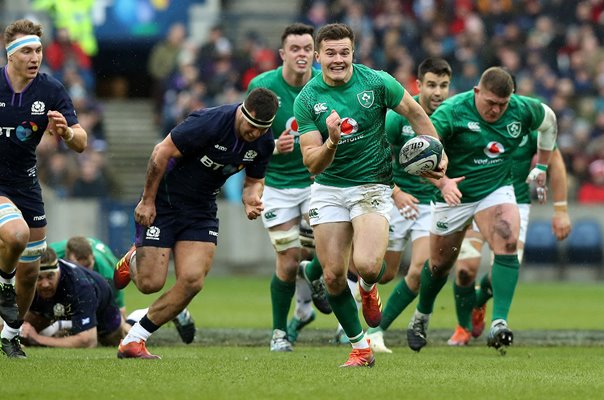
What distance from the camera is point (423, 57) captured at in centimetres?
2647

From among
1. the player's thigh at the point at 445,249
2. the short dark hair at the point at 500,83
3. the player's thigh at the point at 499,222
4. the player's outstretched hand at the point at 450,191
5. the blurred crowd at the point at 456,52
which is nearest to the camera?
the player's outstretched hand at the point at 450,191

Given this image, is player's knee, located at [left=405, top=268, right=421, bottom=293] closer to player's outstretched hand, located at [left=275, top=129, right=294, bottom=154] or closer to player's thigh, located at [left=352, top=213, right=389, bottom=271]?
player's outstretched hand, located at [left=275, top=129, right=294, bottom=154]

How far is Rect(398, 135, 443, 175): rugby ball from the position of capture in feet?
32.9

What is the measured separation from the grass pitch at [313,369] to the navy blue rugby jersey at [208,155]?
4.57 ft

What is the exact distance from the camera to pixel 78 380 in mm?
8750

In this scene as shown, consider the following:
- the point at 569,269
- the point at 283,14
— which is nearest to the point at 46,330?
the point at 569,269

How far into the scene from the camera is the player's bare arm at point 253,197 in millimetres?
10531

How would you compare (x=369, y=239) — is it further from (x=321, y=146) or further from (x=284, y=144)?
(x=284, y=144)

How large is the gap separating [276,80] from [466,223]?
2.37 meters

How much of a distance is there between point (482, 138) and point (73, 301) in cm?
406

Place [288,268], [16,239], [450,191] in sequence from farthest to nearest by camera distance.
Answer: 1. [288,268]
2. [450,191]
3. [16,239]

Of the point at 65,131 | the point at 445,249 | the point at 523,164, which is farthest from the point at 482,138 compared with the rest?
the point at 65,131

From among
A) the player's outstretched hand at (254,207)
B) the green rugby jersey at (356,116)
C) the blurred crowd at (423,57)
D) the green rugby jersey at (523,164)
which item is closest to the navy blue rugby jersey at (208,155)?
the player's outstretched hand at (254,207)

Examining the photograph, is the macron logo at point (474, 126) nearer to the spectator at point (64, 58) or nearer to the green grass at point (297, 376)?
the green grass at point (297, 376)
